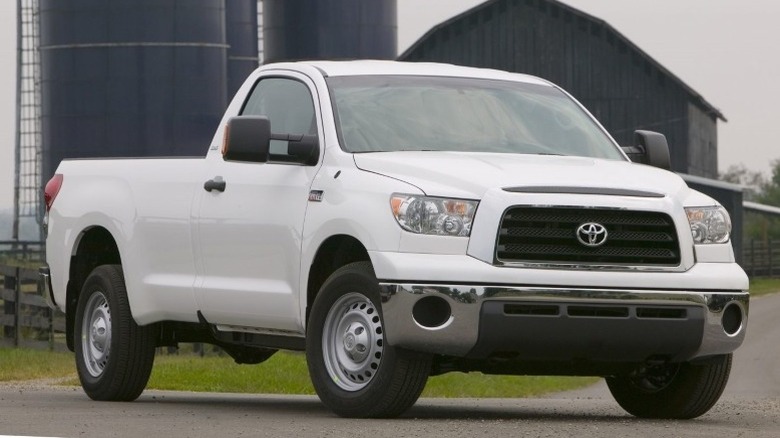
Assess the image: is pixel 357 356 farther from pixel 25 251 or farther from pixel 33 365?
pixel 25 251

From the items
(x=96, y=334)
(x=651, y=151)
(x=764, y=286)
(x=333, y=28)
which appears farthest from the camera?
(x=764, y=286)

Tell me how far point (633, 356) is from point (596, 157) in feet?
5.46

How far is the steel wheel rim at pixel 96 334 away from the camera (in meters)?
11.8

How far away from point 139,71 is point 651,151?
117 ft

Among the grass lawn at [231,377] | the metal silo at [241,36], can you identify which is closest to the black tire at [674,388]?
the grass lawn at [231,377]

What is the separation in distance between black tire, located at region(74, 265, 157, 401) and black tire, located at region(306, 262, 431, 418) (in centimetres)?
239

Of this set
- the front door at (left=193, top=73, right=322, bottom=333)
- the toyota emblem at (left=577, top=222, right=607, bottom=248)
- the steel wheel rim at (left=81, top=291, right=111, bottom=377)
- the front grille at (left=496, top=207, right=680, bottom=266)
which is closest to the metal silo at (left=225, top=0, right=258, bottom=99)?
the steel wheel rim at (left=81, top=291, right=111, bottom=377)

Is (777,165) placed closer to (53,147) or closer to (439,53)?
(439,53)

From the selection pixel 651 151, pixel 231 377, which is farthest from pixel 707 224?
pixel 231 377

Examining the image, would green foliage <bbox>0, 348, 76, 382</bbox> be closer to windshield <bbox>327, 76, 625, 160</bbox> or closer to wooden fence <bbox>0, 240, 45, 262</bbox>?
windshield <bbox>327, 76, 625, 160</bbox>

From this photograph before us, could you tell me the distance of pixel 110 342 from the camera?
11688 mm

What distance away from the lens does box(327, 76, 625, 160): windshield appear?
10070mm

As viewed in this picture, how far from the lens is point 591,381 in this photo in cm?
2961

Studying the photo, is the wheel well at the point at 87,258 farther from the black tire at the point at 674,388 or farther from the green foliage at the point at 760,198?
the green foliage at the point at 760,198
